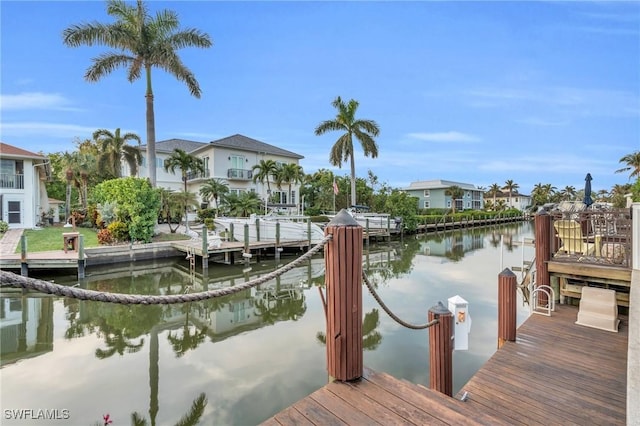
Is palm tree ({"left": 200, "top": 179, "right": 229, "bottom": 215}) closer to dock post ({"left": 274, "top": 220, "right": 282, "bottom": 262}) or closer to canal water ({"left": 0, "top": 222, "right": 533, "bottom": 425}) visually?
dock post ({"left": 274, "top": 220, "right": 282, "bottom": 262})

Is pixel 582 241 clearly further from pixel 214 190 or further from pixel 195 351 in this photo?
pixel 214 190

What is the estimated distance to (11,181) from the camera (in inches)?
739

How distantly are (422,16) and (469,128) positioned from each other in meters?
25.0

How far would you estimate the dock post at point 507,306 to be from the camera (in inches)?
183

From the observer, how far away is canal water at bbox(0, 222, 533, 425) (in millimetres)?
4332

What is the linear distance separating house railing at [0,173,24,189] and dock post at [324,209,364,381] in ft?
82.6

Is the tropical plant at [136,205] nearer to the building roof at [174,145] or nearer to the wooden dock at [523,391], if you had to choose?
the building roof at [174,145]

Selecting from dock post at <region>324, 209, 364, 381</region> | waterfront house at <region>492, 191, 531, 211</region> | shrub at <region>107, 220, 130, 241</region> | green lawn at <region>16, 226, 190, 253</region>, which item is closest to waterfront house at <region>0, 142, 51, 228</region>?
green lawn at <region>16, 226, 190, 253</region>

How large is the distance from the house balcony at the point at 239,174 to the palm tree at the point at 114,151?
26.1ft

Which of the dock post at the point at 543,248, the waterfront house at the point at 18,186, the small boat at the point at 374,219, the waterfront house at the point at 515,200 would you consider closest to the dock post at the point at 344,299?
the dock post at the point at 543,248

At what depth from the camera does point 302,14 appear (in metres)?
12.4

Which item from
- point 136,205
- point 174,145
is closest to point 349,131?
point 136,205

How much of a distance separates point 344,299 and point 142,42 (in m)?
21.6

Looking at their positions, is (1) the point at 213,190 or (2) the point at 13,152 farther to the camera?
(1) the point at 213,190
